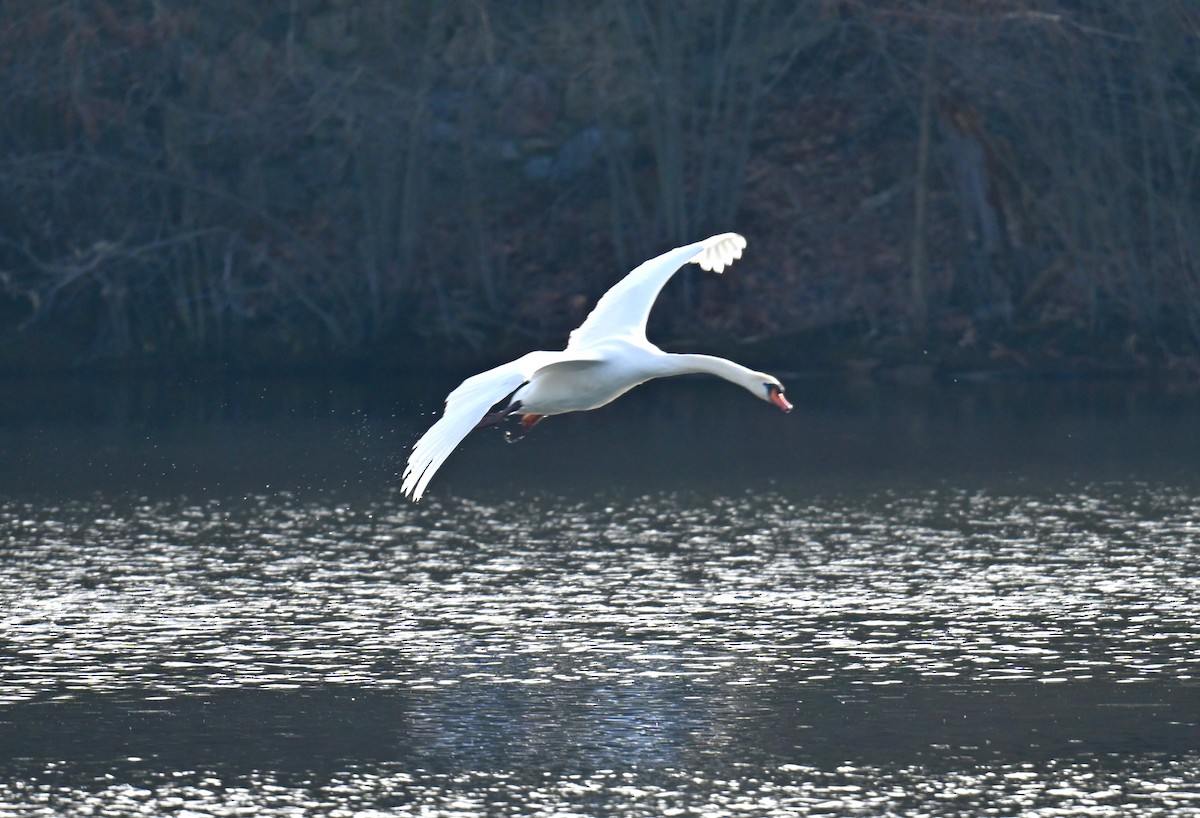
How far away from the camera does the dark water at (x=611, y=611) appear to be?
19547mm

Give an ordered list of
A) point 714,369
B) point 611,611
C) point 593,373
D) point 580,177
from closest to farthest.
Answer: point 593,373 < point 714,369 < point 611,611 < point 580,177

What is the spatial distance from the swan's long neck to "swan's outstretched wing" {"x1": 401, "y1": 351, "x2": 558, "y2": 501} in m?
1.84

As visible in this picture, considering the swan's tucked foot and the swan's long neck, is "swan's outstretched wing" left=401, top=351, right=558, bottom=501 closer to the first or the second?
the swan's tucked foot

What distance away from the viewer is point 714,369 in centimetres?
1997

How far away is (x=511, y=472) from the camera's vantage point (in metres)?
36.0

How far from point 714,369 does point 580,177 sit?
1161 inches

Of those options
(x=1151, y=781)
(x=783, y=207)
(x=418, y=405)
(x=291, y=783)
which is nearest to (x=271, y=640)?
(x=291, y=783)

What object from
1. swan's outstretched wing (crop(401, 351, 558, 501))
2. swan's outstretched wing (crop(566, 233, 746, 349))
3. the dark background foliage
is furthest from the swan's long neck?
the dark background foliage

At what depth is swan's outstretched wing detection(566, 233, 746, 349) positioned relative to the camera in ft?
69.8

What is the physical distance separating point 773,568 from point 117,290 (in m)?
21.7

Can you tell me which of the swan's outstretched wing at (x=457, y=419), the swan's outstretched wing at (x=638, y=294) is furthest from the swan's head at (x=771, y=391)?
the swan's outstretched wing at (x=457, y=419)

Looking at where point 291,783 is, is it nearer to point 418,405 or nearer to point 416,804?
point 416,804

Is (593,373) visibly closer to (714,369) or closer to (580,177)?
(714,369)

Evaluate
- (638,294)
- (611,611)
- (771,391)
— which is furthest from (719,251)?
(611,611)
